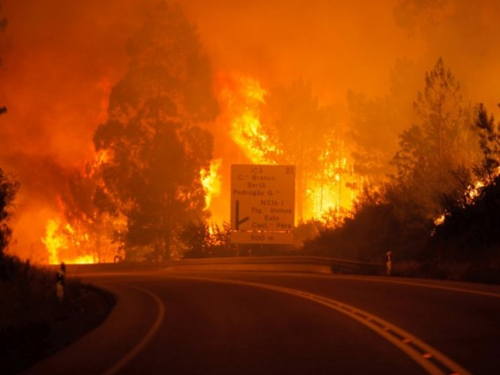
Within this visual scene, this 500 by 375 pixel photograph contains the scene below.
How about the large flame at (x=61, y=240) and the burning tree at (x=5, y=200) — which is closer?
the burning tree at (x=5, y=200)

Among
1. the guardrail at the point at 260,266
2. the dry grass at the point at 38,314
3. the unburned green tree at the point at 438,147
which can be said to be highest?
the unburned green tree at the point at 438,147

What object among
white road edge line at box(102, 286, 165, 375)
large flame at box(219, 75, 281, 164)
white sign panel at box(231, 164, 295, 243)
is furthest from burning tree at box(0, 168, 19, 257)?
large flame at box(219, 75, 281, 164)

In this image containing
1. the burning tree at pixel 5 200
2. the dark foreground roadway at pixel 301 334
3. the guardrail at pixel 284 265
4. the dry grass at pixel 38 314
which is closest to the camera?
the dark foreground roadway at pixel 301 334

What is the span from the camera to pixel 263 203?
42250mm

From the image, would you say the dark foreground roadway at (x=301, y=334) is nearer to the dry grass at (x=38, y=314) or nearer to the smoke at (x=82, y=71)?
the dry grass at (x=38, y=314)

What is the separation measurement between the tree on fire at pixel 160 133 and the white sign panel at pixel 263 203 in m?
14.3

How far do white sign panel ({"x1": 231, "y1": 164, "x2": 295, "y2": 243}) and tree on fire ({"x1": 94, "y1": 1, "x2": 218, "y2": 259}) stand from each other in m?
14.3

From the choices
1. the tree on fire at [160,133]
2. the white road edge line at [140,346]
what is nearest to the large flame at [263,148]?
the tree on fire at [160,133]

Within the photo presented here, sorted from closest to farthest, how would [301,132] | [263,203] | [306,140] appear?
[263,203], [301,132], [306,140]

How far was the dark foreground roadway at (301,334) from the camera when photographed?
34.0 ft

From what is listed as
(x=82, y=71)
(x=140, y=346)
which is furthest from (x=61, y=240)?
(x=140, y=346)

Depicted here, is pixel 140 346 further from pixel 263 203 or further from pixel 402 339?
pixel 263 203

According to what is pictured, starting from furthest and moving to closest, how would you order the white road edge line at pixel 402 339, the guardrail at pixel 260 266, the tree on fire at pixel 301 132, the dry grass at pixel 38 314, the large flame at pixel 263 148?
the large flame at pixel 263 148 → the tree on fire at pixel 301 132 → the guardrail at pixel 260 266 → the dry grass at pixel 38 314 → the white road edge line at pixel 402 339

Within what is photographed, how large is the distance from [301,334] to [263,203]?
2888 centimetres
